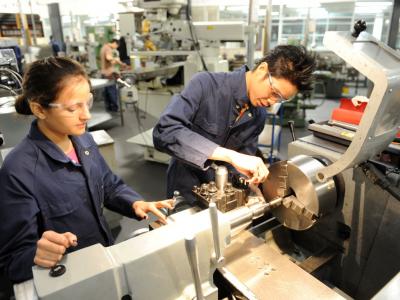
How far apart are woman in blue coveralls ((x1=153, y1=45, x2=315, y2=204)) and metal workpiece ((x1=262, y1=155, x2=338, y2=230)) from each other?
0.06m

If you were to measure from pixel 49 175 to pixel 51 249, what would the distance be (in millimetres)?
352

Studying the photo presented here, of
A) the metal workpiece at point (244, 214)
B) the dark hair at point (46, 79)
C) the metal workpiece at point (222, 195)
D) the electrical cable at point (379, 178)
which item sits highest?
the dark hair at point (46, 79)

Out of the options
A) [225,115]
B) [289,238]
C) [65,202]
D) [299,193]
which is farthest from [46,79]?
[289,238]

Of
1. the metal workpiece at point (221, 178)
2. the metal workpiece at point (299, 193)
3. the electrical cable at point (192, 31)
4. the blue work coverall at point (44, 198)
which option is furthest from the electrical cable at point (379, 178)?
the electrical cable at point (192, 31)

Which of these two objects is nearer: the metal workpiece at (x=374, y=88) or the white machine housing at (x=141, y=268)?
the white machine housing at (x=141, y=268)

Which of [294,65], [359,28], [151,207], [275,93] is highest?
[359,28]

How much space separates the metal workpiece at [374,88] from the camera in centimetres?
67

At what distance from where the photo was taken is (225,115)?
128 cm

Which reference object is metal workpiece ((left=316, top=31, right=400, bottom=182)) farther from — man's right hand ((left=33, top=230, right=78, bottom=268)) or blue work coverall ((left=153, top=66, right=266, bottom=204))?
man's right hand ((left=33, top=230, right=78, bottom=268))

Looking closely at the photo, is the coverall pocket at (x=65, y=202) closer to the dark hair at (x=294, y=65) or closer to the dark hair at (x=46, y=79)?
the dark hair at (x=46, y=79)

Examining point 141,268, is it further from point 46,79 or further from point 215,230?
point 46,79

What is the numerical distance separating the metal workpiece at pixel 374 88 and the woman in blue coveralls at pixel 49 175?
0.57 meters

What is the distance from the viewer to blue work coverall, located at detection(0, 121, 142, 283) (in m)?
0.79

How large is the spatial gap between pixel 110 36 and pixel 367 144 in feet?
21.2
